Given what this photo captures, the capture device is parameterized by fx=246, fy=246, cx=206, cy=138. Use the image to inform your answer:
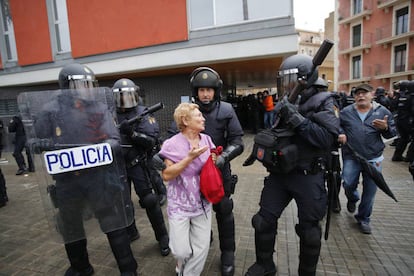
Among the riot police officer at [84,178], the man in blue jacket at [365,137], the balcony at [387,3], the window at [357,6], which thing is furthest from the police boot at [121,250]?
the window at [357,6]

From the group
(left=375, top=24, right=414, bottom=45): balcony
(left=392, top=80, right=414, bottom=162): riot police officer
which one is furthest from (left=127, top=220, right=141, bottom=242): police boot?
(left=375, top=24, right=414, bottom=45): balcony

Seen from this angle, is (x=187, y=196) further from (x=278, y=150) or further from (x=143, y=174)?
(x=143, y=174)

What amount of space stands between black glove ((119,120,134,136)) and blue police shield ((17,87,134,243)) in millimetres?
570

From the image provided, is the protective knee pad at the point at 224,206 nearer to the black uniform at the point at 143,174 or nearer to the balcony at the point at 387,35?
the black uniform at the point at 143,174

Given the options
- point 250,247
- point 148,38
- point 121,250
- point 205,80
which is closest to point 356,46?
point 148,38

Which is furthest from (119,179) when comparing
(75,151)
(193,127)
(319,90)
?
(319,90)

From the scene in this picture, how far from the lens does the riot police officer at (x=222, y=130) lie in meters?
2.32

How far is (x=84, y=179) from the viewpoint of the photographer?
6.76ft

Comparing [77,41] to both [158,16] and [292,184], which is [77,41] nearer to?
[158,16]

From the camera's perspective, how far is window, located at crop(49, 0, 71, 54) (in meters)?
9.36

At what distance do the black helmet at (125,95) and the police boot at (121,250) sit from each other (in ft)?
4.89

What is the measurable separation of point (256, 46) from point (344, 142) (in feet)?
15.1

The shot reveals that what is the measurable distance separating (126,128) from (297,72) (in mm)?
1849

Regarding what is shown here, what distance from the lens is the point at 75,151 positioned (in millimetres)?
1935
